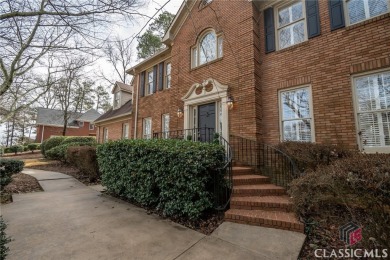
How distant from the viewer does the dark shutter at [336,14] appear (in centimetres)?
505

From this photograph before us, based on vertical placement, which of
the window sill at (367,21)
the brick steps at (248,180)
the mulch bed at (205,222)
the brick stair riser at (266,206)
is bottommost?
the mulch bed at (205,222)

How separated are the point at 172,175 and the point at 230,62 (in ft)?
15.7

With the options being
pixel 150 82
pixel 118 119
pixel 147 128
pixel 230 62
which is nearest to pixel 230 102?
pixel 230 62

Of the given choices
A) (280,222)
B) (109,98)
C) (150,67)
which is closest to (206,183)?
(280,222)

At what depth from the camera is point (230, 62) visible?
265 inches

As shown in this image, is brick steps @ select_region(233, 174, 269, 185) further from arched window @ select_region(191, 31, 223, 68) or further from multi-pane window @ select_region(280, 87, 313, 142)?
arched window @ select_region(191, 31, 223, 68)

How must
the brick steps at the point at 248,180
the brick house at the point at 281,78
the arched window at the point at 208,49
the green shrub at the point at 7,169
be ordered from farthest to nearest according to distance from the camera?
the arched window at the point at 208,49 → the green shrub at the point at 7,169 → the brick steps at the point at 248,180 → the brick house at the point at 281,78

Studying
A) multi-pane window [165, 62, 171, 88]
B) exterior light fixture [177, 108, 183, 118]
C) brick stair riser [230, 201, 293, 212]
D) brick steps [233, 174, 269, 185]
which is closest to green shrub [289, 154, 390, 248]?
brick stair riser [230, 201, 293, 212]

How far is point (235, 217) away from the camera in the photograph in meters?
3.56

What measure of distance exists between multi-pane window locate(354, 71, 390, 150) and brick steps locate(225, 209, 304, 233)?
2.97m

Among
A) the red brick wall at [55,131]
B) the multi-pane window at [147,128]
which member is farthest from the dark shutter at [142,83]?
the red brick wall at [55,131]

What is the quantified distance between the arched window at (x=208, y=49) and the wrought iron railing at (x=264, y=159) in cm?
342

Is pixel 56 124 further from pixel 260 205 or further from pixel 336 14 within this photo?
pixel 336 14

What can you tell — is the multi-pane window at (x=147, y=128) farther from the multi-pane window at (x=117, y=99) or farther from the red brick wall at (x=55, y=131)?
the red brick wall at (x=55, y=131)
